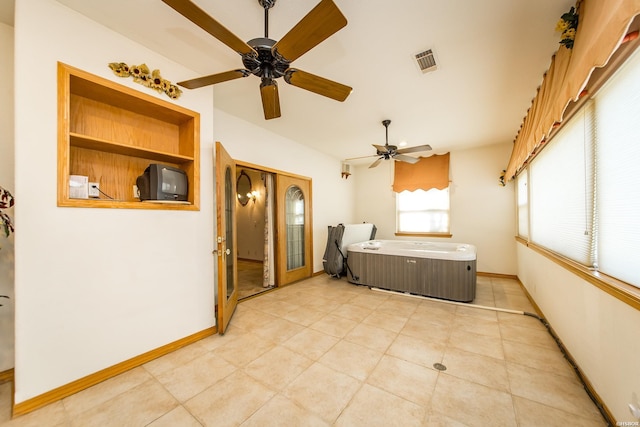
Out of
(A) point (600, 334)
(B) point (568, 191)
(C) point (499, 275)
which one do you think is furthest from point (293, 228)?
(C) point (499, 275)

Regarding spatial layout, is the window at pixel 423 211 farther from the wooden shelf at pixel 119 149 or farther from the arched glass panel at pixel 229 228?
the wooden shelf at pixel 119 149

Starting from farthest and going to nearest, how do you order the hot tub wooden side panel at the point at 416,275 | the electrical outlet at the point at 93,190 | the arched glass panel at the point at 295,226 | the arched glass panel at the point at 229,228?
the arched glass panel at the point at 295,226
the hot tub wooden side panel at the point at 416,275
the arched glass panel at the point at 229,228
the electrical outlet at the point at 93,190

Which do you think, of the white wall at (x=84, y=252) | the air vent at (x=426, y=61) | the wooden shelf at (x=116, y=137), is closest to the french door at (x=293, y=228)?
the white wall at (x=84, y=252)

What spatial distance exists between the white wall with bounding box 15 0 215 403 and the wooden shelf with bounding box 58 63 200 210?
6cm

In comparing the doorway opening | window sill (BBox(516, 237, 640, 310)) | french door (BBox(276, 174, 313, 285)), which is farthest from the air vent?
the doorway opening

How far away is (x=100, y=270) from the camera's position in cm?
180

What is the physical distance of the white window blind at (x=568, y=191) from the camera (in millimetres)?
1742

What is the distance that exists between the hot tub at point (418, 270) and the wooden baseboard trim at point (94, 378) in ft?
8.85

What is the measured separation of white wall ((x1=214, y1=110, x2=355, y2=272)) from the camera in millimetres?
3371

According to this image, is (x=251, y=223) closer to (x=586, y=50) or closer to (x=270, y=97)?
(x=270, y=97)

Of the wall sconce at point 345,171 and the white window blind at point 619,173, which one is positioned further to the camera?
the wall sconce at point 345,171

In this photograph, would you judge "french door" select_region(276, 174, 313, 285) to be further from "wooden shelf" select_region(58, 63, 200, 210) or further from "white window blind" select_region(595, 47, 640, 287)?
"white window blind" select_region(595, 47, 640, 287)

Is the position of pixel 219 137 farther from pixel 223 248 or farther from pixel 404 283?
pixel 404 283

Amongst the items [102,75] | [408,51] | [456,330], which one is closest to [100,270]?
[102,75]
